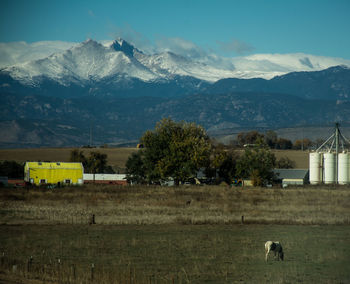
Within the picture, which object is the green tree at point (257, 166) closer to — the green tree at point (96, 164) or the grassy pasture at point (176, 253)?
the green tree at point (96, 164)

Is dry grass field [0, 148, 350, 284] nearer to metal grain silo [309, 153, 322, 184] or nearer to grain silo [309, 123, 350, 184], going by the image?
grain silo [309, 123, 350, 184]

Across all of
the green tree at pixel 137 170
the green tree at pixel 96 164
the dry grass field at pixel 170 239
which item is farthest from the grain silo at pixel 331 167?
the green tree at pixel 96 164

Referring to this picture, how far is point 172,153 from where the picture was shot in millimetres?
94875

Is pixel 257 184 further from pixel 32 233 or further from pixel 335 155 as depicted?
pixel 32 233

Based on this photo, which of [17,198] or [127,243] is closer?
[127,243]

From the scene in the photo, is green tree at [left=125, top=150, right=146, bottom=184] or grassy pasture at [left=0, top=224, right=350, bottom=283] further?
green tree at [left=125, top=150, right=146, bottom=184]

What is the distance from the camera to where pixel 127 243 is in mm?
31781

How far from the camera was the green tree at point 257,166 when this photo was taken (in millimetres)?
92344

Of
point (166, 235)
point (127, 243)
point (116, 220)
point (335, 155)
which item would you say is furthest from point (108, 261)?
point (335, 155)

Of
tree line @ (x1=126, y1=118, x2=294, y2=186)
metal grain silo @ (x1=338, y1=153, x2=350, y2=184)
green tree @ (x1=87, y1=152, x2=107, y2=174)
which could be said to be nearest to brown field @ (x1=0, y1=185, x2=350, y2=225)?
tree line @ (x1=126, y1=118, x2=294, y2=186)

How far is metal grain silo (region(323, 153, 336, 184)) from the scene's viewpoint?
95.9 meters

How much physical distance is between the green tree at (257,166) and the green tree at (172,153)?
20.4 feet

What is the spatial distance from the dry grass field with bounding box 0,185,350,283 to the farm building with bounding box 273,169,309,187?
43.1m

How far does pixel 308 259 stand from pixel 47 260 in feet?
38.1
